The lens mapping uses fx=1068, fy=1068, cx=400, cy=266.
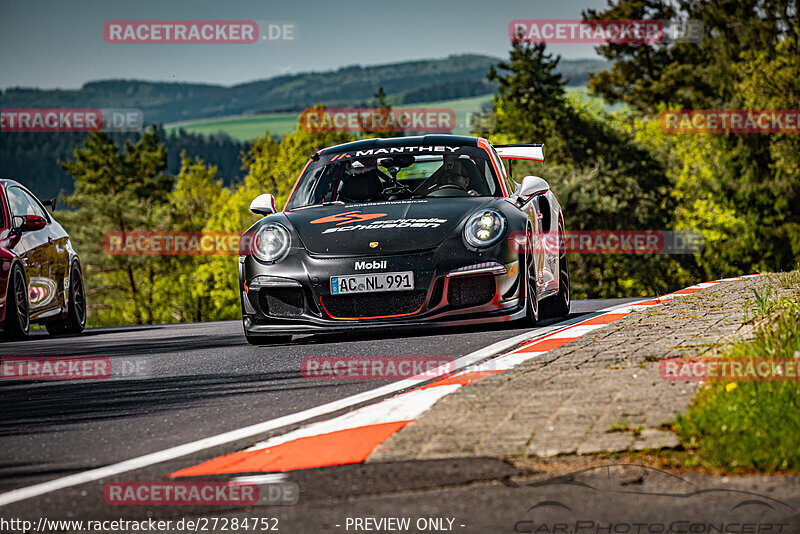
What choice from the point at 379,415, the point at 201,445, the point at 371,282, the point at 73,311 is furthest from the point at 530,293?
the point at 73,311

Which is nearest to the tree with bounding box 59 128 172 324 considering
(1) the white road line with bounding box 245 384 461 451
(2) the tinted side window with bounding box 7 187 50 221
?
(2) the tinted side window with bounding box 7 187 50 221

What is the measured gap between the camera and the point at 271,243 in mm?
7863

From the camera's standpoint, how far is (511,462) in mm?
3883

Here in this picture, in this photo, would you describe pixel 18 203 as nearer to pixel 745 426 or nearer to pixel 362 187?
pixel 362 187

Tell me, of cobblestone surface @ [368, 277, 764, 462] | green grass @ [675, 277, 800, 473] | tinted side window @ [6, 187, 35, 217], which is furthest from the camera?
tinted side window @ [6, 187, 35, 217]

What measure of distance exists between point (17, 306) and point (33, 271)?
50 cm

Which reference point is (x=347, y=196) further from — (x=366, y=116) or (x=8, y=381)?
(x=366, y=116)

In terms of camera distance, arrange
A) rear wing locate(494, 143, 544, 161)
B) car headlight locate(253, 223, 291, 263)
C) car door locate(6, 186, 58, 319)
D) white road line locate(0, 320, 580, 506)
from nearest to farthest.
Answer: white road line locate(0, 320, 580, 506) → car headlight locate(253, 223, 291, 263) → rear wing locate(494, 143, 544, 161) → car door locate(6, 186, 58, 319)

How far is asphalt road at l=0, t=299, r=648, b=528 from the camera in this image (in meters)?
4.56

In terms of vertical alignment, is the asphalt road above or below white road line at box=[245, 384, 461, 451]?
A: below

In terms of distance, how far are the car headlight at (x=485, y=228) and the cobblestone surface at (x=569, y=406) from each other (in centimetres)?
131

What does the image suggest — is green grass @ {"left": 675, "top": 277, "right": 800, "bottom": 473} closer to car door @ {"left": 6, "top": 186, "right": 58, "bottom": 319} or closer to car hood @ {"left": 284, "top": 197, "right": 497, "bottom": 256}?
car hood @ {"left": 284, "top": 197, "right": 497, "bottom": 256}

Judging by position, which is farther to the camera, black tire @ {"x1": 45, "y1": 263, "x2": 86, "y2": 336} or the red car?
black tire @ {"x1": 45, "y1": 263, "x2": 86, "y2": 336}

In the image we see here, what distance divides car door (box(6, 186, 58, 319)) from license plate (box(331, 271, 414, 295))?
4.26m
